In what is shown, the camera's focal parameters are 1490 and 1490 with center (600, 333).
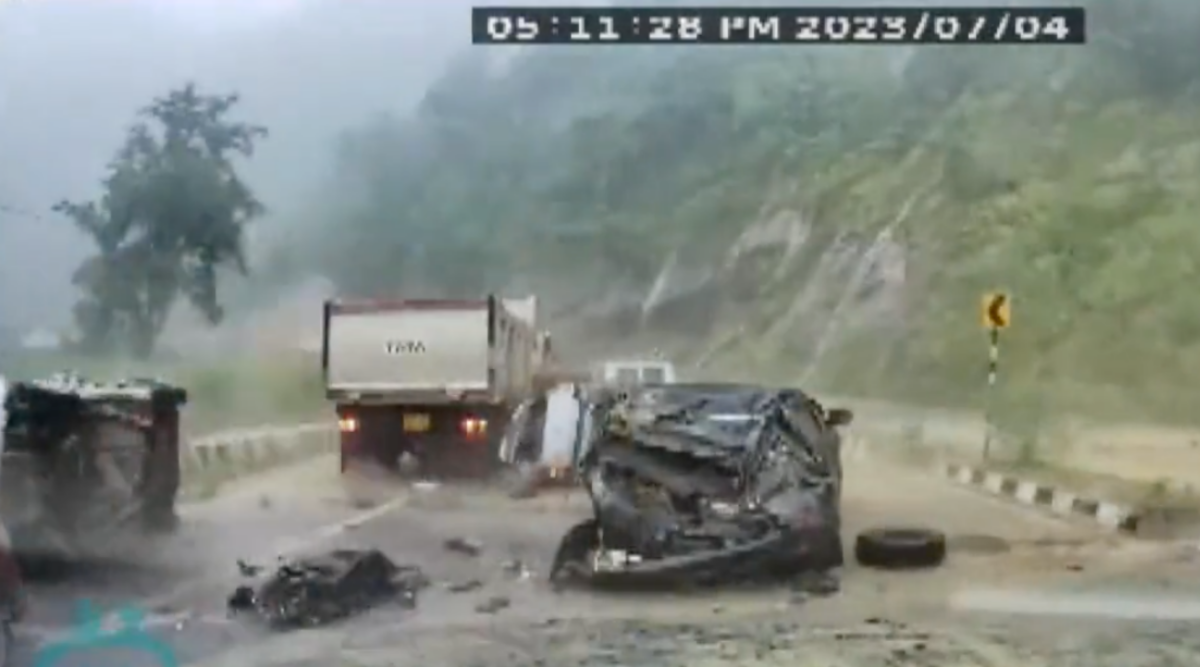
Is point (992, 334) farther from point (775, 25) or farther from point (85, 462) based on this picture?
point (85, 462)

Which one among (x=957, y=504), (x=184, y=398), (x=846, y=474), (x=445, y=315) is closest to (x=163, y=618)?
(x=184, y=398)

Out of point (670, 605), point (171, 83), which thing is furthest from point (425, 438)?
point (171, 83)

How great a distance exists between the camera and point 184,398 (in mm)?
2338

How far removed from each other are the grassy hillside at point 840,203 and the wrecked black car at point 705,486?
0.08m

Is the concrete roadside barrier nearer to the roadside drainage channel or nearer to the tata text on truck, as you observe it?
the tata text on truck

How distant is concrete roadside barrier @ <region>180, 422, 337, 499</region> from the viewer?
230 centimetres

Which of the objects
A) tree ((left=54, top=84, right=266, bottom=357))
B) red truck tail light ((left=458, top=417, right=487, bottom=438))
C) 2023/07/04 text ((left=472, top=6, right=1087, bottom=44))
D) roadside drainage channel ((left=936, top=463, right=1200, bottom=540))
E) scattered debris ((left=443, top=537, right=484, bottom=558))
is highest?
2023/07/04 text ((left=472, top=6, right=1087, bottom=44))

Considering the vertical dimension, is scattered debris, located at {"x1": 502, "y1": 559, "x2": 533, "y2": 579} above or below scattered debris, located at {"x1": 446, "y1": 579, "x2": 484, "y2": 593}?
above

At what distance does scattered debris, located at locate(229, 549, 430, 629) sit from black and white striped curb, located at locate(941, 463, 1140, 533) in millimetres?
879

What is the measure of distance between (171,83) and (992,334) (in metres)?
1.34

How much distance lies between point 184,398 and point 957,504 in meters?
1.21

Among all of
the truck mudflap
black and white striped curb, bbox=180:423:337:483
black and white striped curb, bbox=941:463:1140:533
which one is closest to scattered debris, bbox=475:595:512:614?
the truck mudflap

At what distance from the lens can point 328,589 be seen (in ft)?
7.41

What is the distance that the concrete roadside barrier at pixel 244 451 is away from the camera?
2299mm
